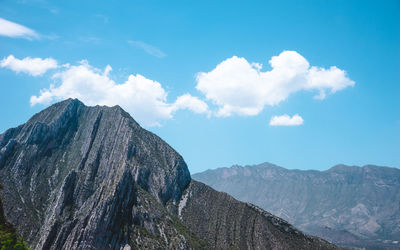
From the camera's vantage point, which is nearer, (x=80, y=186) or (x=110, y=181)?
(x=110, y=181)

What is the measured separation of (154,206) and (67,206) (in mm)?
50634

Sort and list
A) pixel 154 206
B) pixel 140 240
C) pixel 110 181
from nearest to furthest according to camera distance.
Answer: pixel 140 240 → pixel 110 181 → pixel 154 206

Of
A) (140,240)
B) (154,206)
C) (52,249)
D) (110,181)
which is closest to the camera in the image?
(52,249)

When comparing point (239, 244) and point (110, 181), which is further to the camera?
point (239, 244)

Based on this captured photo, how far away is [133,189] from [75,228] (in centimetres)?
4167

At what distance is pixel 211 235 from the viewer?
200 m

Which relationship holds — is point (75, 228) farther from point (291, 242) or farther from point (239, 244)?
point (291, 242)

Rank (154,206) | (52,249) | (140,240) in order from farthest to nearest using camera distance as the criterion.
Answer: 1. (154,206)
2. (140,240)
3. (52,249)

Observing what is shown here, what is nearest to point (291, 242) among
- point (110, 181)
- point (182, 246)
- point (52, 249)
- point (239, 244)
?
point (239, 244)

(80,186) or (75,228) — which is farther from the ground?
(80,186)

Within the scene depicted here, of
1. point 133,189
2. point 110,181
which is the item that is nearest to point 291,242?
point 133,189

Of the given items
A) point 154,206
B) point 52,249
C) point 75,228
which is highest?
point 154,206

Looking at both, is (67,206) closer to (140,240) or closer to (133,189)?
(133,189)

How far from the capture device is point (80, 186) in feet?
650
